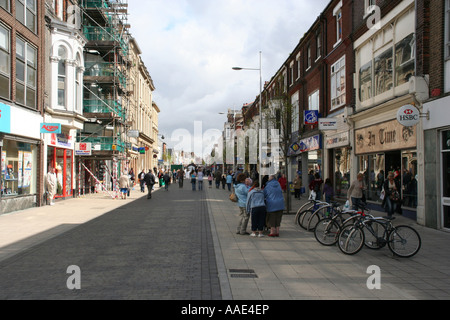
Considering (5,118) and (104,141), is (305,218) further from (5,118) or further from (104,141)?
(104,141)

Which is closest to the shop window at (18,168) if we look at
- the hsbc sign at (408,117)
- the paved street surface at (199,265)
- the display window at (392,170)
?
the paved street surface at (199,265)

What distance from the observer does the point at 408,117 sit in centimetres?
1152

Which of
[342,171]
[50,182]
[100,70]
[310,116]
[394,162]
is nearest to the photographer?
[394,162]

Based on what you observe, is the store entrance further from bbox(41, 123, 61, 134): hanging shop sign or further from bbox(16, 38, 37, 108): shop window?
bbox(16, 38, 37, 108): shop window

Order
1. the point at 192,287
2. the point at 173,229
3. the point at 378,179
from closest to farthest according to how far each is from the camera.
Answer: the point at 192,287, the point at 173,229, the point at 378,179

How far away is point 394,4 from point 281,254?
10.7 meters

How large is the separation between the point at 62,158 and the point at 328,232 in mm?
17183

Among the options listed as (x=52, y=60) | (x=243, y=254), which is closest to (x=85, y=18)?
(x=52, y=60)

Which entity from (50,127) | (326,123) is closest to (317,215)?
(326,123)

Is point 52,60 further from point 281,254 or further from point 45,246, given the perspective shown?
point 281,254

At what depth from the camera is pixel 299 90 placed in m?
28.2

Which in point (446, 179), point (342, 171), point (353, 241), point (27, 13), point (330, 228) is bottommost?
point (353, 241)

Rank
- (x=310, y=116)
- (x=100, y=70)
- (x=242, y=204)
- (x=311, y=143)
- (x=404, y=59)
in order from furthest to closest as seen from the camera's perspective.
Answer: (x=100, y=70), (x=311, y=143), (x=310, y=116), (x=404, y=59), (x=242, y=204)

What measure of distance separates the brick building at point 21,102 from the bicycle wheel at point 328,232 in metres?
11.6
